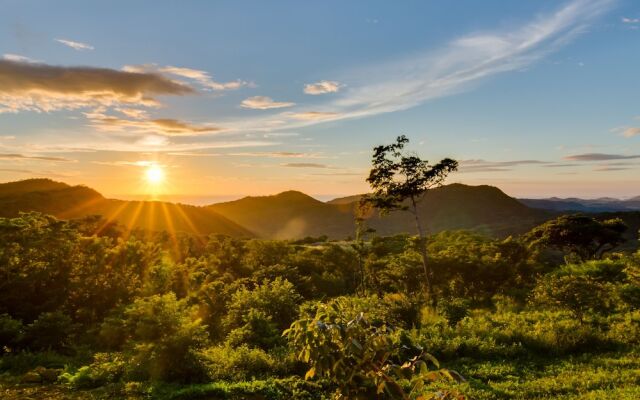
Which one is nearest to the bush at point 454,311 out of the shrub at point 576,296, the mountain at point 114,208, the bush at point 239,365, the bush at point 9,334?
the shrub at point 576,296

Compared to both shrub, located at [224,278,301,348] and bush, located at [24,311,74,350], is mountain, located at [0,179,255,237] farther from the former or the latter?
bush, located at [24,311,74,350]

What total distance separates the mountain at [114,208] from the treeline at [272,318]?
376 ft

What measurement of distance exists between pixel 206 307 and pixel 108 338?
4227 mm

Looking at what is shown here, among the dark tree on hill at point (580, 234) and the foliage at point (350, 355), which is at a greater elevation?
the foliage at point (350, 355)

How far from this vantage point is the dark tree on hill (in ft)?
135

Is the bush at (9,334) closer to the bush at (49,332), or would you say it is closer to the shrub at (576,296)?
the bush at (49,332)

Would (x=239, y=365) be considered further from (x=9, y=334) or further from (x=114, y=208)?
(x=114, y=208)

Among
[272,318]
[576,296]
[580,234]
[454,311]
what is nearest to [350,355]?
[272,318]

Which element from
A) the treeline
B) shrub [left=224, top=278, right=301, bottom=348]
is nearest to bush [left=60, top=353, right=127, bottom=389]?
the treeline

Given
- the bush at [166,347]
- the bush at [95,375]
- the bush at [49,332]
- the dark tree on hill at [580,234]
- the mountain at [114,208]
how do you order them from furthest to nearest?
the mountain at [114,208]
the dark tree on hill at [580,234]
the bush at [49,332]
the bush at [166,347]
the bush at [95,375]

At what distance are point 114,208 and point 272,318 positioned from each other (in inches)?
6931

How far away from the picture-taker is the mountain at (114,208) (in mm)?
135750

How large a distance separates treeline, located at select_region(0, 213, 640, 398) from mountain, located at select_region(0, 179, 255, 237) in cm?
11446

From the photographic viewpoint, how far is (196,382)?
10883 mm
